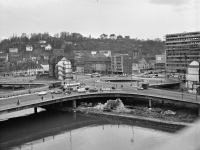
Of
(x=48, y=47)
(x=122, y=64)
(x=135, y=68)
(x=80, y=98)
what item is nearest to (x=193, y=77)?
(x=80, y=98)

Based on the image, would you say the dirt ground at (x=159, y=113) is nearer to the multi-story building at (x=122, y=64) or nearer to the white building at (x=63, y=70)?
the white building at (x=63, y=70)

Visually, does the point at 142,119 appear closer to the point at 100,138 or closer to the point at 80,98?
the point at 100,138

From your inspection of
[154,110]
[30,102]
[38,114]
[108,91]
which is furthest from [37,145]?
[108,91]

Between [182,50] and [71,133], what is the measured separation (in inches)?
766

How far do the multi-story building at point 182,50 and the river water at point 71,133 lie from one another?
53.7ft

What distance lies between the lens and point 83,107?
49.9 ft

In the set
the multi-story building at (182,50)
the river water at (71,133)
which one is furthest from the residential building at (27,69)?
the river water at (71,133)

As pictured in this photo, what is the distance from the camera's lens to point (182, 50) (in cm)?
2747

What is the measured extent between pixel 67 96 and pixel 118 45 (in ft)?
135

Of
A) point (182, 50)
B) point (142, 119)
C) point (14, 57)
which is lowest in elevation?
point (142, 119)

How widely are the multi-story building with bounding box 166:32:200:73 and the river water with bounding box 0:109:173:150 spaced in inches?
644

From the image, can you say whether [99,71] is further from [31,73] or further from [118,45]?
[118,45]

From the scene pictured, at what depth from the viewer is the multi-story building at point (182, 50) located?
26.4 m

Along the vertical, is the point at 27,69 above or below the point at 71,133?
above
